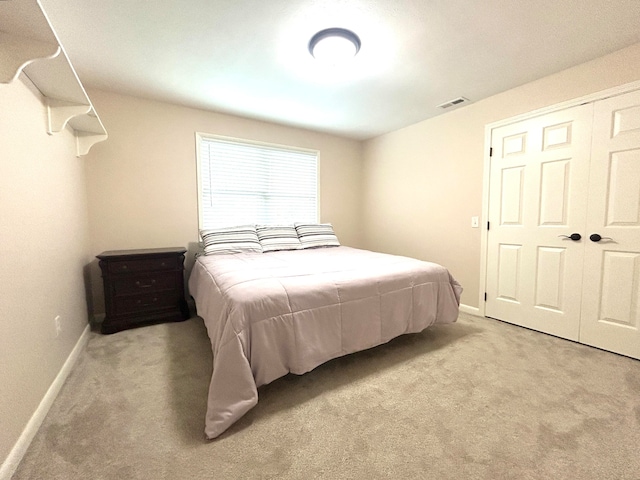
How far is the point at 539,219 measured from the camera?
2.51 metres

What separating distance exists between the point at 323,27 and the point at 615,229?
8.55 ft

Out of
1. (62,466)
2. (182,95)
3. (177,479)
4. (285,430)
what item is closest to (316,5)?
(182,95)

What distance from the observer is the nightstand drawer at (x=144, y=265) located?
2.52m

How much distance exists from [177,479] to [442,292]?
2115 mm

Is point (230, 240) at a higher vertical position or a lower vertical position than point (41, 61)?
lower

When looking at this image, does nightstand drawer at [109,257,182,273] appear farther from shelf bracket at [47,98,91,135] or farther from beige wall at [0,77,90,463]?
shelf bracket at [47,98,91,135]

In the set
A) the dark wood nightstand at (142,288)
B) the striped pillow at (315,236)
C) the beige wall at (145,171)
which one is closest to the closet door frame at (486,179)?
the striped pillow at (315,236)

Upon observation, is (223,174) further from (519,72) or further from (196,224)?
(519,72)

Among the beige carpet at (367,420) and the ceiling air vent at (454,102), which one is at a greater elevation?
the ceiling air vent at (454,102)

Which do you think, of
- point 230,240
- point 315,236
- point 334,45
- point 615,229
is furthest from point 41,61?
point 615,229

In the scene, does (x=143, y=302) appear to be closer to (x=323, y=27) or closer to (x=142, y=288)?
(x=142, y=288)

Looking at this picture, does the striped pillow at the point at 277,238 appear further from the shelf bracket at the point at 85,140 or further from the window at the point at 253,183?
the shelf bracket at the point at 85,140

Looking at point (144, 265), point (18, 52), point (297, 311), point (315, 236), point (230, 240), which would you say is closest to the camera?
point (18, 52)

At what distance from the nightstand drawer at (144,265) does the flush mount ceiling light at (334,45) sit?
7.50ft
